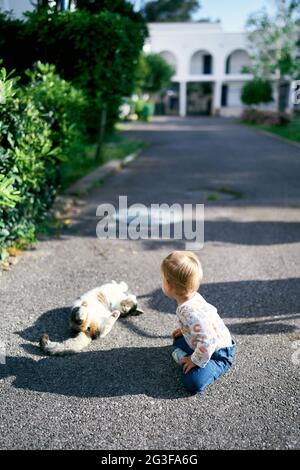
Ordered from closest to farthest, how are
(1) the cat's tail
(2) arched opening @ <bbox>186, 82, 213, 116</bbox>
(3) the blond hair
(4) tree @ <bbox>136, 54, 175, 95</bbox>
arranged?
(3) the blond hair
(1) the cat's tail
(4) tree @ <bbox>136, 54, 175, 95</bbox>
(2) arched opening @ <bbox>186, 82, 213, 116</bbox>

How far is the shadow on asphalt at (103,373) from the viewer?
2.95m

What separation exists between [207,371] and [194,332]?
259 millimetres

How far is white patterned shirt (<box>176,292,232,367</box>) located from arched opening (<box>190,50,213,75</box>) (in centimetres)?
5581

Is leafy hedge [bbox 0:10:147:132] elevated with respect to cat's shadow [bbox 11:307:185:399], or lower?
elevated

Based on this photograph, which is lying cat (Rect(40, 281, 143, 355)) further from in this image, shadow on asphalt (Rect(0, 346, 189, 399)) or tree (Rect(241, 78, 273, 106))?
tree (Rect(241, 78, 273, 106))

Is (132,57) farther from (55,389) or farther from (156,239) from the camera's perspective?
(55,389)

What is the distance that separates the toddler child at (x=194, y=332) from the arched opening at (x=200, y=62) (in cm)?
5572

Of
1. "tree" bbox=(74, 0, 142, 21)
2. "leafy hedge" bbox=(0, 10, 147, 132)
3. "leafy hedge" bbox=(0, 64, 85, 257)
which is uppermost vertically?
"tree" bbox=(74, 0, 142, 21)

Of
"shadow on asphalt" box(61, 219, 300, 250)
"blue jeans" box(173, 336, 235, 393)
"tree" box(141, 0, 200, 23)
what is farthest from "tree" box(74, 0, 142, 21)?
"tree" box(141, 0, 200, 23)

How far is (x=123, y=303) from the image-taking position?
3957mm

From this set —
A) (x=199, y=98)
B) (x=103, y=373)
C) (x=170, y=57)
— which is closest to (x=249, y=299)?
(x=103, y=373)

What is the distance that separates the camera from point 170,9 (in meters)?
70.3

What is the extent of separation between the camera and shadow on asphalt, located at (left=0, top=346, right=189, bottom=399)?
295 cm

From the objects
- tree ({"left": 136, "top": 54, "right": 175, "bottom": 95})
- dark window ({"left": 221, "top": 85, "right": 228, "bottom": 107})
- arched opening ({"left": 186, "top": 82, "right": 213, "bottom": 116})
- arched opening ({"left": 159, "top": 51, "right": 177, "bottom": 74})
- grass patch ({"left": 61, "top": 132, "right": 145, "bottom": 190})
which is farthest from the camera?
arched opening ({"left": 186, "top": 82, "right": 213, "bottom": 116})
